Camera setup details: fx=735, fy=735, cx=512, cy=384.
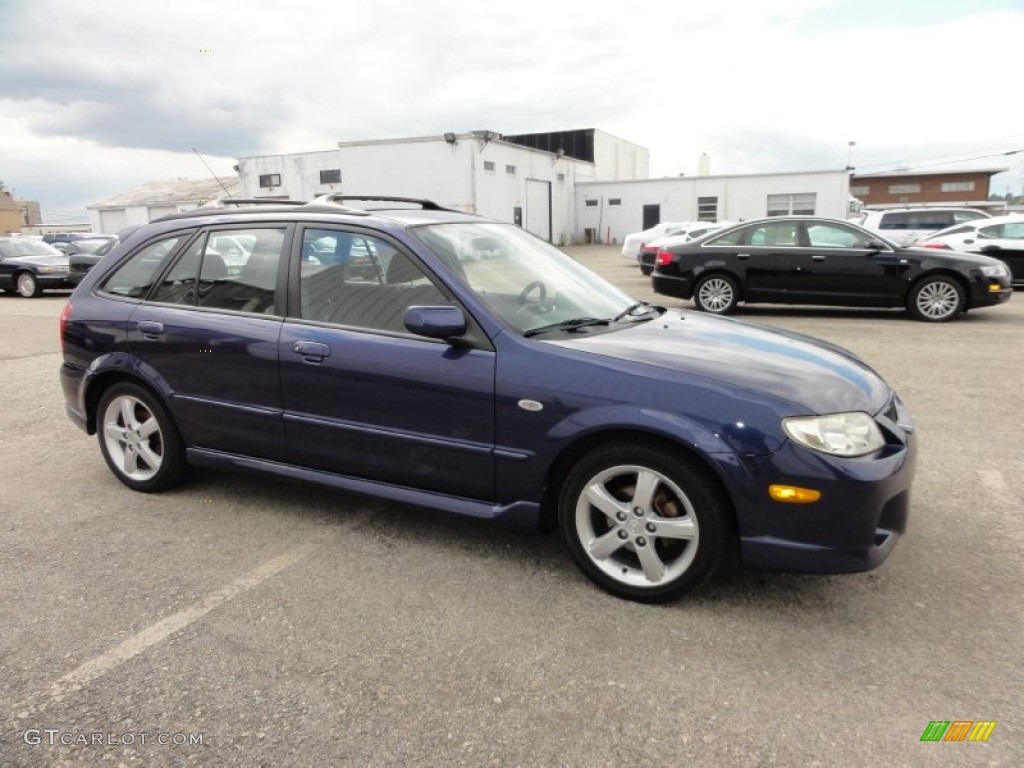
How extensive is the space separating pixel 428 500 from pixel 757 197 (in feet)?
124

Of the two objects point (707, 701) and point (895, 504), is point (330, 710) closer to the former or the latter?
point (707, 701)

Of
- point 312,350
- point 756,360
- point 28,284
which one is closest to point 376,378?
point 312,350

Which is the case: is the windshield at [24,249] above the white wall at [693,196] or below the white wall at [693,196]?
below

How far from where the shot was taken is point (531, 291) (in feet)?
11.7

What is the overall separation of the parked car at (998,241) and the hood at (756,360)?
12177mm

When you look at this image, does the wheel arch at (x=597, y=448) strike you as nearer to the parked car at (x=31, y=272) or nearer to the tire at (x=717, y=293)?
the tire at (x=717, y=293)

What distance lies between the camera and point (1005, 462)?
4.48m

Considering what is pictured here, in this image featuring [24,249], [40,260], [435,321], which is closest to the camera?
[435,321]

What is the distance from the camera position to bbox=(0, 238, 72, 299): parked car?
658 inches

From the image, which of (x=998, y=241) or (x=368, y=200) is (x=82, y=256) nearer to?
(x=368, y=200)

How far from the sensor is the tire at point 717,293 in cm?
1099

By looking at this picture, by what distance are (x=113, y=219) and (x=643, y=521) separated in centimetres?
5352

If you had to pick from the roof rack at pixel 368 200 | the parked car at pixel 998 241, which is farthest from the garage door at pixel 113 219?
the roof rack at pixel 368 200

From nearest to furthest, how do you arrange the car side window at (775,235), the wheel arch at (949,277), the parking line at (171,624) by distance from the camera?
1. the parking line at (171,624)
2. the wheel arch at (949,277)
3. the car side window at (775,235)
